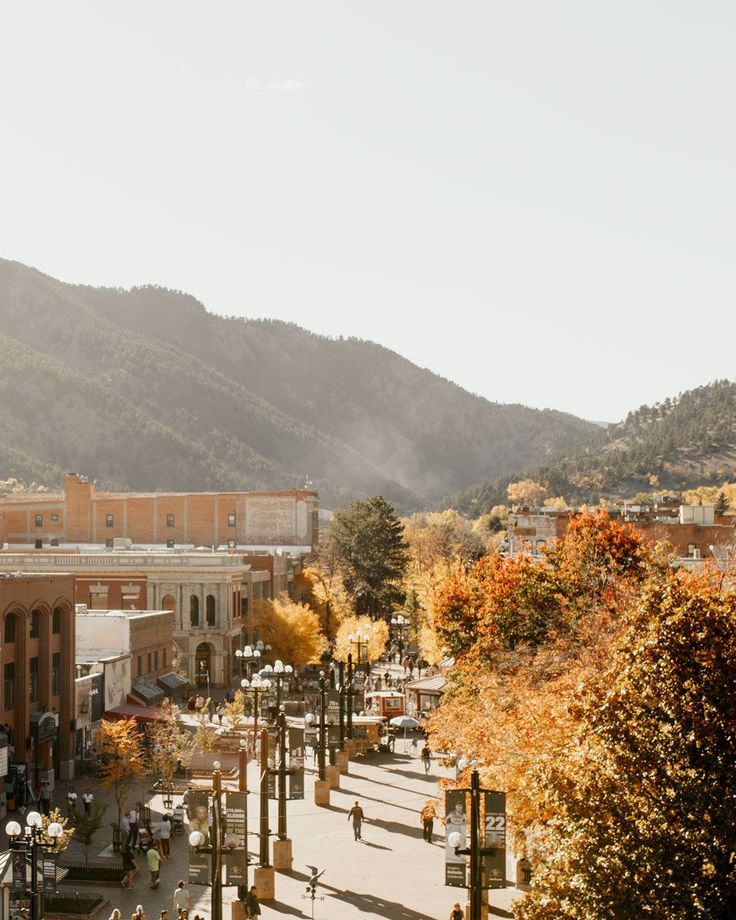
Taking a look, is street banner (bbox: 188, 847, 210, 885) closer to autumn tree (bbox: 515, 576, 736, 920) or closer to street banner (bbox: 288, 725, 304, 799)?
autumn tree (bbox: 515, 576, 736, 920)

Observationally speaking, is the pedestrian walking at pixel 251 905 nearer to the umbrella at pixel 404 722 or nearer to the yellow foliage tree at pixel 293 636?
the umbrella at pixel 404 722

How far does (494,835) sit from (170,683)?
46.2 m

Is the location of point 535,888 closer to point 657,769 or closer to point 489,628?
point 657,769

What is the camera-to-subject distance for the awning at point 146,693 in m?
60.7

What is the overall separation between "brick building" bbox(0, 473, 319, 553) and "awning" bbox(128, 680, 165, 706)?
47277 millimetres

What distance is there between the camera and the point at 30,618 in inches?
1937

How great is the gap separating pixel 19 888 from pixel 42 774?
64.7 ft

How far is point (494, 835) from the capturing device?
75.7 feet

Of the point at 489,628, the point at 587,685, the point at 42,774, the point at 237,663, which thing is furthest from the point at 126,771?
the point at 237,663

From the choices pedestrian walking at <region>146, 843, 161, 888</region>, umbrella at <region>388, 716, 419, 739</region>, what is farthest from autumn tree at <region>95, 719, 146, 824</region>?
umbrella at <region>388, 716, 419, 739</region>

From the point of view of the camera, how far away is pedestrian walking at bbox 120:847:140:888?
34125 millimetres

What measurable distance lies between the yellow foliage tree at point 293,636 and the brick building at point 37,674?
3127cm

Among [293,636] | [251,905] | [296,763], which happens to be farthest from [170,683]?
[251,905]

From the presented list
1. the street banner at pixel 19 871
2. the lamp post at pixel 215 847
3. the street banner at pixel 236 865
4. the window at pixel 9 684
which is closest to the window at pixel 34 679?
the window at pixel 9 684
